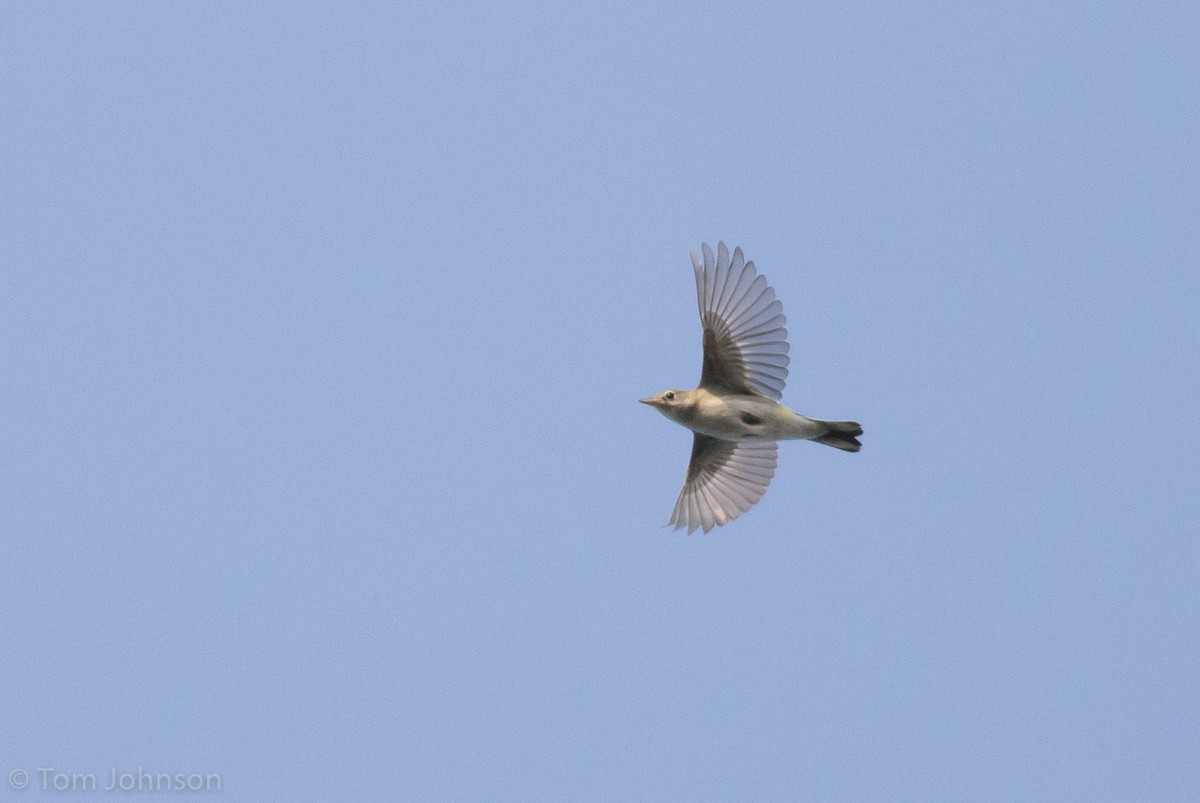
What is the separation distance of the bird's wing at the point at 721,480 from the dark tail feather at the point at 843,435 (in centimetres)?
87

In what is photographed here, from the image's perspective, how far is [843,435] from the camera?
52.2 ft

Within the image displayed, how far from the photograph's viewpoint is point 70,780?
15.0 m

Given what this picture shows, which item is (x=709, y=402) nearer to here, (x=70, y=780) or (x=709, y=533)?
(x=709, y=533)

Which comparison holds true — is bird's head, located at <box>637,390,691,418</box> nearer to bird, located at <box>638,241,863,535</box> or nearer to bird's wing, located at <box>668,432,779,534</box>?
bird, located at <box>638,241,863,535</box>

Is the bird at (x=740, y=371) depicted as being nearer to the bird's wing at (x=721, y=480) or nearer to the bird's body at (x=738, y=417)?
the bird's body at (x=738, y=417)

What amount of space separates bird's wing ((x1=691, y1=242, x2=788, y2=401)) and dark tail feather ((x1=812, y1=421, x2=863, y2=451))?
576 mm

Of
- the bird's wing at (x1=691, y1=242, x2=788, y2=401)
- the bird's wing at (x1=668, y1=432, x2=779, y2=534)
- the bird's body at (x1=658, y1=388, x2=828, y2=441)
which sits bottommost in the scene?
the bird's wing at (x1=668, y1=432, x2=779, y2=534)

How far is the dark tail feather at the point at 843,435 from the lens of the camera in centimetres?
1584

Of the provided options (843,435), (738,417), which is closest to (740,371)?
(738,417)

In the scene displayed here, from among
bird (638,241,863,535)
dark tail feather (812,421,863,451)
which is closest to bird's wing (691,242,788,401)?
bird (638,241,863,535)

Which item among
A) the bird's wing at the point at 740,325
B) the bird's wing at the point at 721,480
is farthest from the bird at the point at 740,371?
the bird's wing at the point at 721,480

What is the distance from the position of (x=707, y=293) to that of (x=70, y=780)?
23.4ft

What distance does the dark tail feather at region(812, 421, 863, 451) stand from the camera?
52.0 feet

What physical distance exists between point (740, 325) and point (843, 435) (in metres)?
1.39
